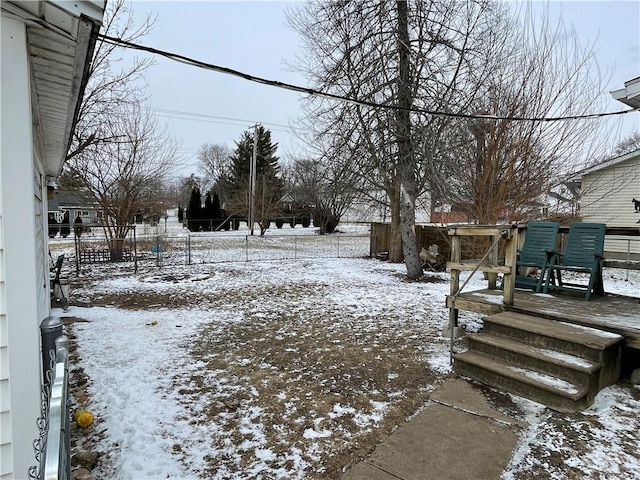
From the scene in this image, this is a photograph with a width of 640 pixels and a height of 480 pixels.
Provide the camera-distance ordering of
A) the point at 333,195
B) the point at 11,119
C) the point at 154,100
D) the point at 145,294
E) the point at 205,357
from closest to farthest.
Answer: the point at 11,119 → the point at 205,357 → the point at 145,294 → the point at 333,195 → the point at 154,100

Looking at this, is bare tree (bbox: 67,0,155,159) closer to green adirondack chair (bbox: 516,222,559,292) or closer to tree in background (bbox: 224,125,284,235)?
green adirondack chair (bbox: 516,222,559,292)

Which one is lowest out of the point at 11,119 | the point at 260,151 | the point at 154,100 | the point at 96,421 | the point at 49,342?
the point at 96,421

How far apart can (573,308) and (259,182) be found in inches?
1002

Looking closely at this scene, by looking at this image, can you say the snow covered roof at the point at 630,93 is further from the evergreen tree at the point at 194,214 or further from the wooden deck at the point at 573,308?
the evergreen tree at the point at 194,214

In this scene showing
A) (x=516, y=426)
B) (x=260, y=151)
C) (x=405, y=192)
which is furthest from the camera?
(x=260, y=151)

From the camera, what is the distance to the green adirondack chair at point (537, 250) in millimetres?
5078

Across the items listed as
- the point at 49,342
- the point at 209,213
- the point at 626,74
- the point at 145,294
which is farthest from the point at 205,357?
the point at 209,213

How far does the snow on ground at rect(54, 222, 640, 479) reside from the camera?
8.33ft

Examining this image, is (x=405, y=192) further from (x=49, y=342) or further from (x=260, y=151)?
(x=260, y=151)

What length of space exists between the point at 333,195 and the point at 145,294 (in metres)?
5.49

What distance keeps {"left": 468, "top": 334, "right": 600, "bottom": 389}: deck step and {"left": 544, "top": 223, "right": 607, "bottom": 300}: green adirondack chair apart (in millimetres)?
1806

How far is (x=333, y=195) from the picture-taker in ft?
34.5

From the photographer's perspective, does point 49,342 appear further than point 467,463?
No

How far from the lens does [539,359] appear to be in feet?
11.2
